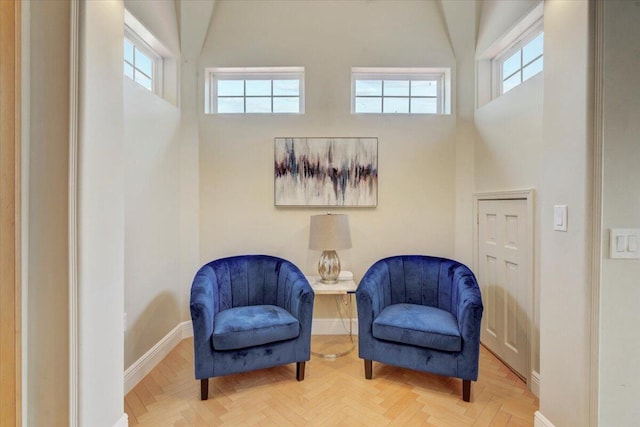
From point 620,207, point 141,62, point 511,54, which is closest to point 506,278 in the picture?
point 620,207

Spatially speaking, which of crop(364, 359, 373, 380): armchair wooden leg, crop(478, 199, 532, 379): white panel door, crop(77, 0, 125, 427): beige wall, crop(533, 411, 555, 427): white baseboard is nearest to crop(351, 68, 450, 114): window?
crop(478, 199, 532, 379): white panel door

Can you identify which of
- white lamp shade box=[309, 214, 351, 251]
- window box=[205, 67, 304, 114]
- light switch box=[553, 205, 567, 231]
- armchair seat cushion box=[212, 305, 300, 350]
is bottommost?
armchair seat cushion box=[212, 305, 300, 350]

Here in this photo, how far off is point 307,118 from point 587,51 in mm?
2002

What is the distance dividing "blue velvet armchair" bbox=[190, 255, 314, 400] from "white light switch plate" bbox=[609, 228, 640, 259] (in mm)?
1615

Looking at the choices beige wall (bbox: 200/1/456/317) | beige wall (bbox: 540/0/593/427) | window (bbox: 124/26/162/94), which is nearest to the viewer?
beige wall (bbox: 540/0/593/427)

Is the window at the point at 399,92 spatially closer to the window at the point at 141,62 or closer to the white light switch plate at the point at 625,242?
the window at the point at 141,62

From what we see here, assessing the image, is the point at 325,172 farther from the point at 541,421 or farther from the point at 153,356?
the point at 541,421

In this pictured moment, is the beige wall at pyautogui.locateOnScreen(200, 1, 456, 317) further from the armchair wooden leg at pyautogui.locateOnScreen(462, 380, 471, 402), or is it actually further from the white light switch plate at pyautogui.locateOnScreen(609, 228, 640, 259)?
Result: the white light switch plate at pyautogui.locateOnScreen(609, 228, 640, 259)

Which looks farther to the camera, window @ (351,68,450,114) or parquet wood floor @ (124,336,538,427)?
window @ (351,68,450,114)

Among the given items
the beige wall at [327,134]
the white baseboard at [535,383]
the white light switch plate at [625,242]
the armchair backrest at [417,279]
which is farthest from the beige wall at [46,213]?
the white baseboard at [535,383]

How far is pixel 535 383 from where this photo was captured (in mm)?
1912

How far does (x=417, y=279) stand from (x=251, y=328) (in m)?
1.39

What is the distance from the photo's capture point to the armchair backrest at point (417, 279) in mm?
2305

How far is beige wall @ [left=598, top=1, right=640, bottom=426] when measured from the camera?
123 centimetres
